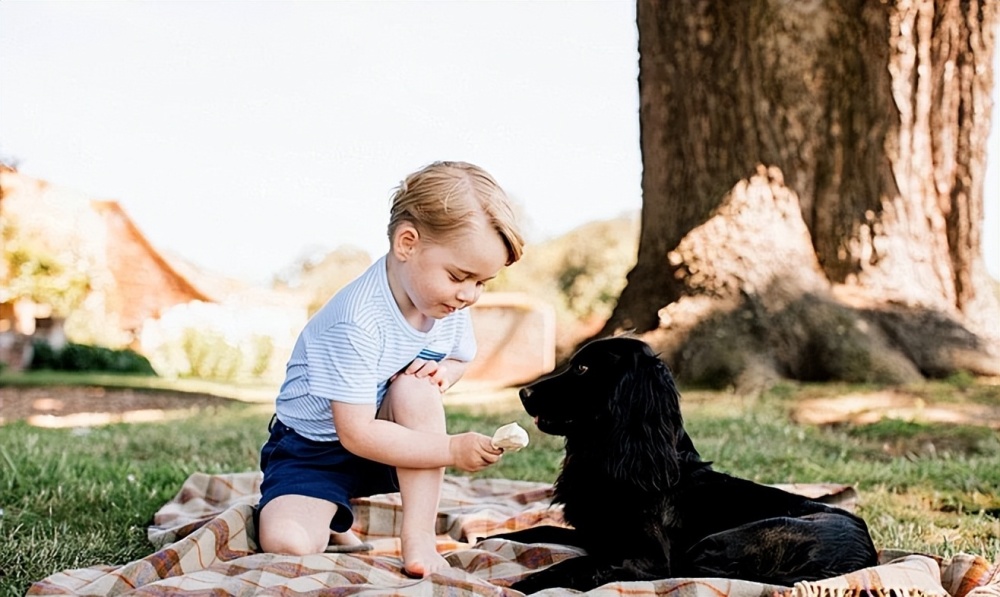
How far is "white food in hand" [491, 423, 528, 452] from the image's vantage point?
98.7 inches

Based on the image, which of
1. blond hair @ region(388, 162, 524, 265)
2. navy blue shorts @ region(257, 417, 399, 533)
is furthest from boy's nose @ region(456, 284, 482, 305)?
navy blue shorts @ region(257, 417, 399, 533)

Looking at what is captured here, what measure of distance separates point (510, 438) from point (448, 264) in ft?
1.79

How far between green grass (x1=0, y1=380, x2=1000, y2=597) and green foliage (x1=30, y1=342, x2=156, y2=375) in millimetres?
8981

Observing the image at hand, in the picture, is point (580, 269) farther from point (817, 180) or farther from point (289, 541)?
point (289, 541)

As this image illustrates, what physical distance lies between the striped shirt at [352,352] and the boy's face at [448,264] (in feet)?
0.37

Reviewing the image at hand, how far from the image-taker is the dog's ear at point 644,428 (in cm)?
278

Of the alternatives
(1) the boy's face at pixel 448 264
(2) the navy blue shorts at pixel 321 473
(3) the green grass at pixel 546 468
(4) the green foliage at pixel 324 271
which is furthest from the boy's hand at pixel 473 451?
(4) the green foliage at pixel 324 271

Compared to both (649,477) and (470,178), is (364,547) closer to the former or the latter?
(649,477)

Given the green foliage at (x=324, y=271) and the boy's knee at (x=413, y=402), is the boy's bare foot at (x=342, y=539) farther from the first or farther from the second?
the green foliage at (x=324, y=271)

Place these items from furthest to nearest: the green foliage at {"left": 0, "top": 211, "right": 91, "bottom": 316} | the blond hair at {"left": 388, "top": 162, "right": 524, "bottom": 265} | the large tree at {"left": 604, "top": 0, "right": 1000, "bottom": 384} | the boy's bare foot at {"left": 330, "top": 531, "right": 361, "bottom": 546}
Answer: the green foliage at {"left": 0, "top": 211, "right": 91, "bottom": 316}, the large tree at {"left": 604, "top": 0, "right": 1000, "bottom": 384}, the boy's bare foot at {"left": 330, "top": 531, "right": 361, "bottom": 546}, the blond hair at {"left": 388, "top": 162, "right": 524, "bottom": 265}

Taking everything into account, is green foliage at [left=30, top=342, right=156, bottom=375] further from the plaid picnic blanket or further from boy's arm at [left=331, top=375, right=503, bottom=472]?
boy's arm at [left=331, top=375, right=503, bottom=472]

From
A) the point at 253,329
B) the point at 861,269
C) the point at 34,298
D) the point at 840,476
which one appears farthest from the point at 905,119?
the point at 34,298

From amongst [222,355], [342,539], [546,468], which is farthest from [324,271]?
[342,539]

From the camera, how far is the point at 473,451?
104 inches
